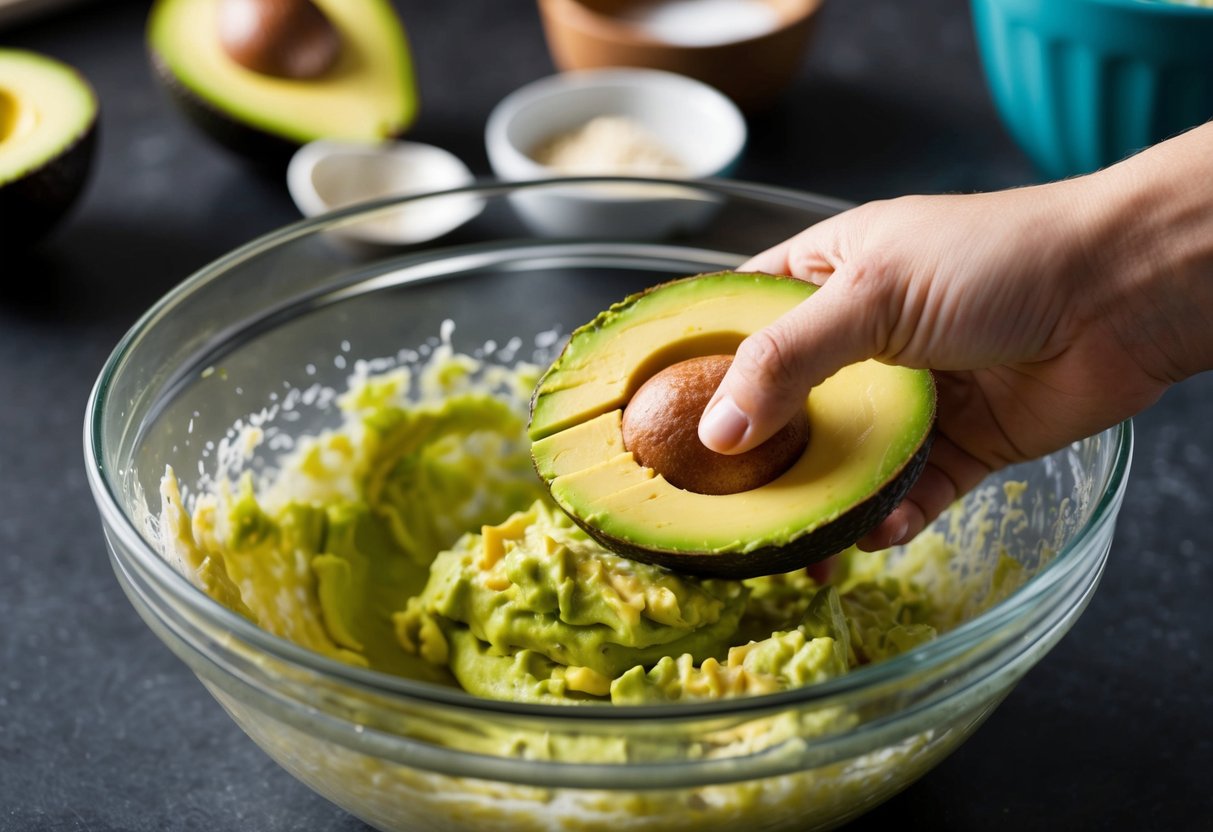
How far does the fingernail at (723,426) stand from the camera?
3.36 ft

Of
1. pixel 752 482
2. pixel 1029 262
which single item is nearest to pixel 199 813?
pixel 752 482

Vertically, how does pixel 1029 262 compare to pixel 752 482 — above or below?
above

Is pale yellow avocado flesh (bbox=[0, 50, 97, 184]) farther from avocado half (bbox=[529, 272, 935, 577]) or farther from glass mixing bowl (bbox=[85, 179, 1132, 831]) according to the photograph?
avocado half (bbox=[529, 272, 935, 577])

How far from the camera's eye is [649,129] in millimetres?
2131

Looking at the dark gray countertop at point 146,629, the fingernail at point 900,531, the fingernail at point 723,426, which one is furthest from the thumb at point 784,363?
the dark gray countertop at point 146,629

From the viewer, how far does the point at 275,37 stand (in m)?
2.06

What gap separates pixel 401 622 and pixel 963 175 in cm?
133

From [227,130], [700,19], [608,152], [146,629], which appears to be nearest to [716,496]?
[146,629]

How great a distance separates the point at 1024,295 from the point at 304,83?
4.60 ft

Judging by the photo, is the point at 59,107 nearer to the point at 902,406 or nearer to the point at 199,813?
the point at 199,813

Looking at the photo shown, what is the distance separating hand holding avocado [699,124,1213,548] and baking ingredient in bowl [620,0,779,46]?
121 centimetres

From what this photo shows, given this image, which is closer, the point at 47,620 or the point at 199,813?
the point at 199,813

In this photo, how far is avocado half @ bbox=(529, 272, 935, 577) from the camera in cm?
103

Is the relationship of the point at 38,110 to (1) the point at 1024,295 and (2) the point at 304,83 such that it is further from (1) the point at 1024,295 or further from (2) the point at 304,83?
(1) the point at 1024,295
